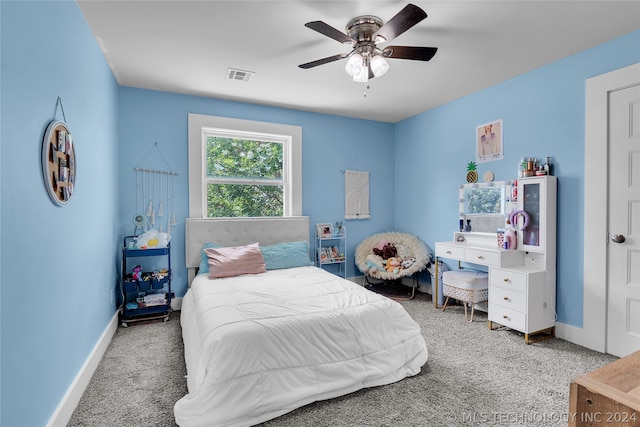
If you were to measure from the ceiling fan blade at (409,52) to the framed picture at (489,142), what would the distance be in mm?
1697

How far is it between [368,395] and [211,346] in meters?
1.04

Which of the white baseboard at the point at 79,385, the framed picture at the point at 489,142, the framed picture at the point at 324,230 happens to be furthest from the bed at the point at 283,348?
the framed picture at the point at 489,142

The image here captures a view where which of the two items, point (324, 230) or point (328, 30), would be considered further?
point (324, 230)

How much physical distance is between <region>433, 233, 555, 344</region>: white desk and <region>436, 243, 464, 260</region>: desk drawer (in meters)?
0.18

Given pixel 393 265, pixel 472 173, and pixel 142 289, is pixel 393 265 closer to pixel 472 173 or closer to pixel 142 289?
pixel 472 173

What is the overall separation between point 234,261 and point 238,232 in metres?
0.65

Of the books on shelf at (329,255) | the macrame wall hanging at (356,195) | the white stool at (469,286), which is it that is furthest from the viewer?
the macrame wall hanging at (356,195)

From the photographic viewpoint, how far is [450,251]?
369cm

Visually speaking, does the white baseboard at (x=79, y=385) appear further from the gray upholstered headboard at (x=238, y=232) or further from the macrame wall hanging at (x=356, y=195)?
the macrame wall hanging at (x=356, y=195)

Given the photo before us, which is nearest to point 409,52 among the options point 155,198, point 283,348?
point 283,348

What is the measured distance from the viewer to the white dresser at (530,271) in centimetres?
282

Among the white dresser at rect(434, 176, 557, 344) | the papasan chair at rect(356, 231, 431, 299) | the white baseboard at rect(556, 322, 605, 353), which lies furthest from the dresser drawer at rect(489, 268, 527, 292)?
the papasan chair at rect(356, 231, 431, 299)

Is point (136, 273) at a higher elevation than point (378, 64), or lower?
lower

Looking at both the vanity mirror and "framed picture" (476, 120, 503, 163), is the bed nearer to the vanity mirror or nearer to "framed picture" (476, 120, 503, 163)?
the vanity mirror
